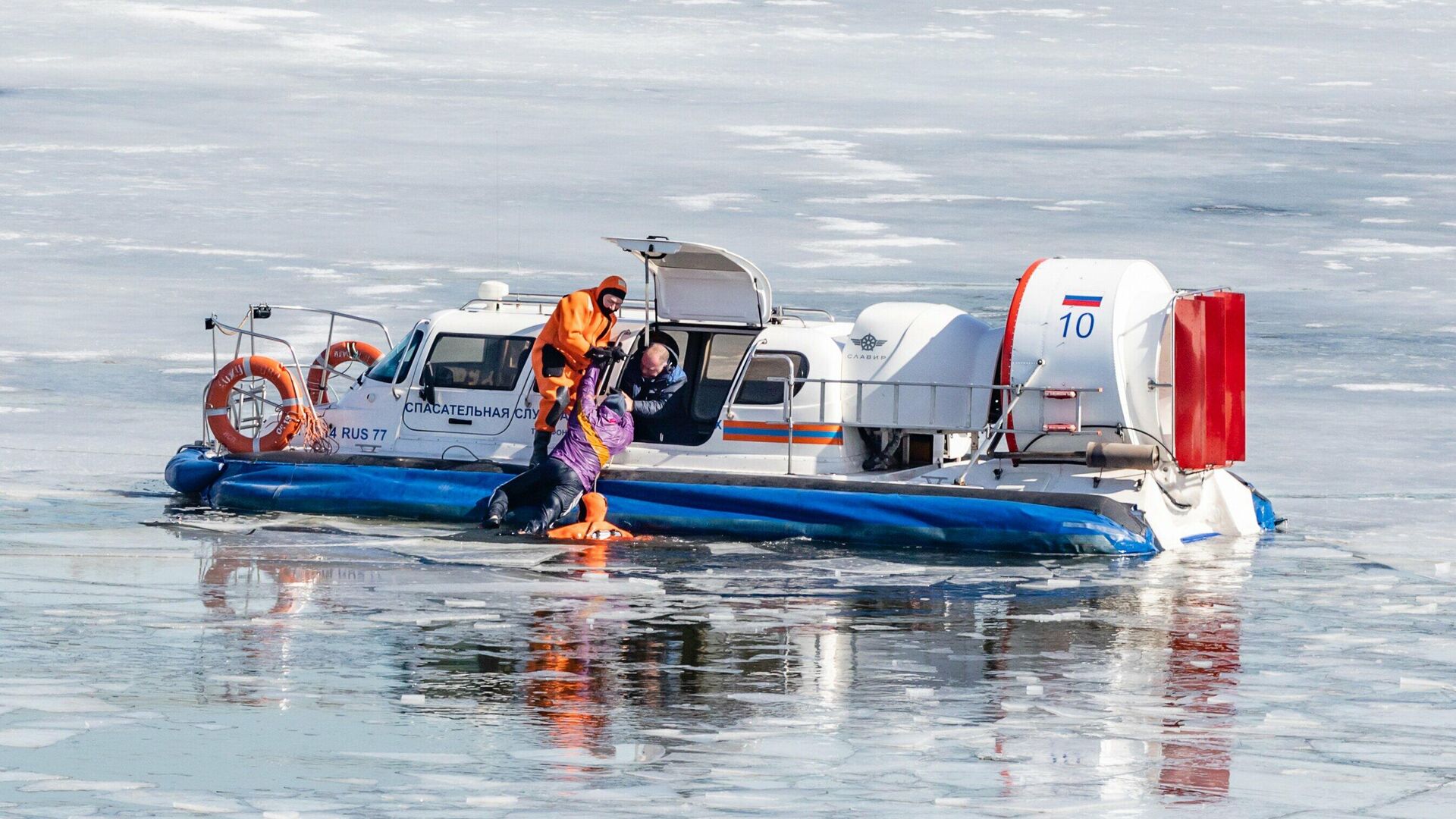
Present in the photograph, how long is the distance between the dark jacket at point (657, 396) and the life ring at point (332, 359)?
2777 millimetres

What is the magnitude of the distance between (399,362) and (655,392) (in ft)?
7.00

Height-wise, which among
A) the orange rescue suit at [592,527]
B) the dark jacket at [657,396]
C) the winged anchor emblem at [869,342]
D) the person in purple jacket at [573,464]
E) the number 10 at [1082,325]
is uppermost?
the number 10 at [1082,325]

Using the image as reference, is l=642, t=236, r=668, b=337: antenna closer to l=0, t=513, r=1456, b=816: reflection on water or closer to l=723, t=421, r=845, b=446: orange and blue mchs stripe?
l=723, t=421, r=845, b=446: orange and blue mchs stripe

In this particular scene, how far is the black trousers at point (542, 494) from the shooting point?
14.0m

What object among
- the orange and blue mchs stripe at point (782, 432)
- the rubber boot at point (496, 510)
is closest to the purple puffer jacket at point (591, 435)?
the rubber boot at point (496, 510)

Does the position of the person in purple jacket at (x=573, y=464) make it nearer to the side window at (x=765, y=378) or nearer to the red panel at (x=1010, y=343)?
the side window at (x=765, y=378)

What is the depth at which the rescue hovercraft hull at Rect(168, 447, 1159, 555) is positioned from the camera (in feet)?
43.1

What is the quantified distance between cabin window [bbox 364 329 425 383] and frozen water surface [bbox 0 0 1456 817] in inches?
50.4

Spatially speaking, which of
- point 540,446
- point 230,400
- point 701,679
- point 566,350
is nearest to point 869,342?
point 566,350

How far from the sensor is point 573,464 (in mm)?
14188

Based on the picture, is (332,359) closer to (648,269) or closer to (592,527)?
(648,269)

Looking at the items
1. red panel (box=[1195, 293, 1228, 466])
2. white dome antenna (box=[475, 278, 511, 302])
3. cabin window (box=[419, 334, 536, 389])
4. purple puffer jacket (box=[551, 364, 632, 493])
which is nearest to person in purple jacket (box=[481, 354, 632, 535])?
purple puffer jacket (box=[551, 364, 632, 493])

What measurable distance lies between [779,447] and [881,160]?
57.2 ft

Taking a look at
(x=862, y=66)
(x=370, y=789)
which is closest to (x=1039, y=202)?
(x=862, y=66)
